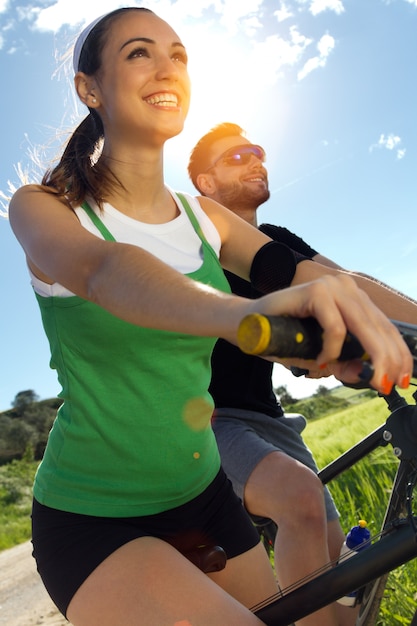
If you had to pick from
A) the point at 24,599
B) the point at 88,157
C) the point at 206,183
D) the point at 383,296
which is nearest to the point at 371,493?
the point at 206,183

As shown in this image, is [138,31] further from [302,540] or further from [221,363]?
[302,540]

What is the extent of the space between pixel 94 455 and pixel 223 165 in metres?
3.07

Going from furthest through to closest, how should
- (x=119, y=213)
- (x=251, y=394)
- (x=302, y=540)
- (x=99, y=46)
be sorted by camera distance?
(x=251, y=394) → (x=302, y=540) → (x=99, y=46) → (x=119, y=213)

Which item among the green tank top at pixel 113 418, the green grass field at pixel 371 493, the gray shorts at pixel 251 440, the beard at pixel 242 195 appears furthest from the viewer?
the beard at pixel 242 195

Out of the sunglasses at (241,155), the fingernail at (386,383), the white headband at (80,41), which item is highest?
the sunglasses at (241,155)

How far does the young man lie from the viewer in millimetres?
2512

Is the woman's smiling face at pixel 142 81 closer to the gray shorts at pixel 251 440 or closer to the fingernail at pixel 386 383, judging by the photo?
the fingernail at pixel 386 383

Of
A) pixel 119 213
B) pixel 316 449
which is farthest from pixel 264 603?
pixel 316 449

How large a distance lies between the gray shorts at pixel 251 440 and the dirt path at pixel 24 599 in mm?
4476

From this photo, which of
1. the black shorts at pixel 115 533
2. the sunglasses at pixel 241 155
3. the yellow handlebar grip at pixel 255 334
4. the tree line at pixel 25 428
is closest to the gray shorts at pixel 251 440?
the black shorts at pixel 115 533

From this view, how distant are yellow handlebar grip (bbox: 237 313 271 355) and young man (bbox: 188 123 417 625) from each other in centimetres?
112

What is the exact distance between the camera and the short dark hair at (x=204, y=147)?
4.54 metres

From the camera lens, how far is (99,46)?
214cm

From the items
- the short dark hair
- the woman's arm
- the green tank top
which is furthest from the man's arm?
the short dark hair
